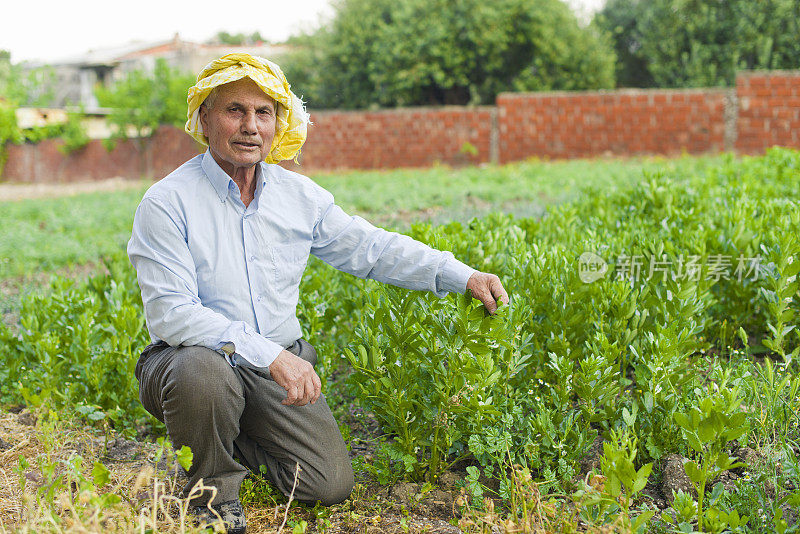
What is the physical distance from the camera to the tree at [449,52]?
2197cm

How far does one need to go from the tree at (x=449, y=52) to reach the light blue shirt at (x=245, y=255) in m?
19.8

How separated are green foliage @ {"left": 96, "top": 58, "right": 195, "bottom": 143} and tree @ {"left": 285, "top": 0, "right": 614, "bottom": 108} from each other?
5.53 metres

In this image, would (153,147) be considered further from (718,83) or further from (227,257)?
(227,257)

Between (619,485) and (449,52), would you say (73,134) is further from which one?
(619,485)

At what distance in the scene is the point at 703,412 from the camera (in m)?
2.22

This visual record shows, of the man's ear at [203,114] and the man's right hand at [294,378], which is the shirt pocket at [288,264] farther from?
the man's ear at [203,114]

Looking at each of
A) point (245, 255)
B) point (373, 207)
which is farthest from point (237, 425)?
point (373, 207)

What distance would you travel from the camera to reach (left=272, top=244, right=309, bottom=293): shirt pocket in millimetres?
2854

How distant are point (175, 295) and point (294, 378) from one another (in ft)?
1.67

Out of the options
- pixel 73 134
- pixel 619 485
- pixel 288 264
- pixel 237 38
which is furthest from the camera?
pixel 237 38

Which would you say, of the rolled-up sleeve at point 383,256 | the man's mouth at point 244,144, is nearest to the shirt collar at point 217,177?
the man's mouth at point 244,144

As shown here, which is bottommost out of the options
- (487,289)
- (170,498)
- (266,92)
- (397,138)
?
(170,498)

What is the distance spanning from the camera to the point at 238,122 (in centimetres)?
274

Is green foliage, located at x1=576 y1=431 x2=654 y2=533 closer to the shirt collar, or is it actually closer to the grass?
the shirt collar
